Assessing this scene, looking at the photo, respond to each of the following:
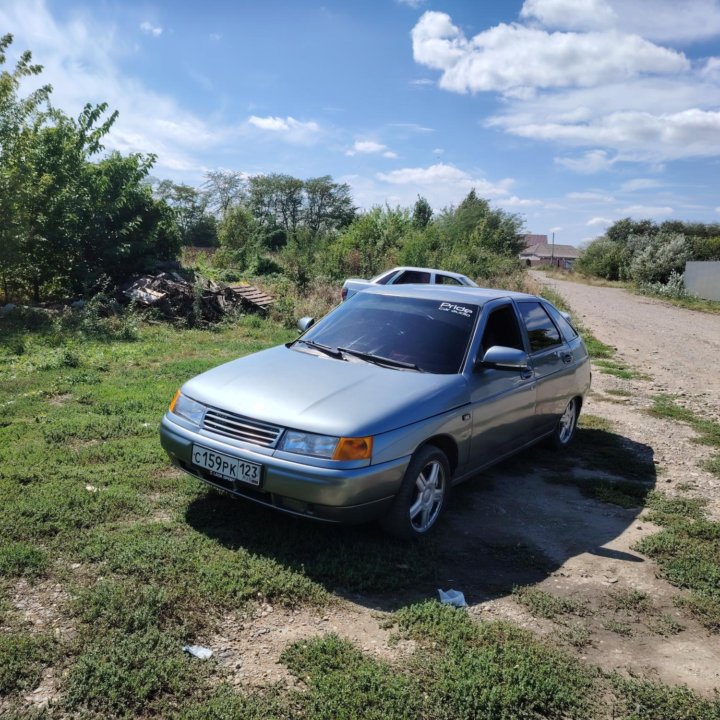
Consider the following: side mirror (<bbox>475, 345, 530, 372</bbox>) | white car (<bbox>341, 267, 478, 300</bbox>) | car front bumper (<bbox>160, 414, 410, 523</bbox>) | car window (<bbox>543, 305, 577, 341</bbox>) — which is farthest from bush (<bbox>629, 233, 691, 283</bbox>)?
car front bumper (<bbox>160, 414, 410, 523</bbox>)

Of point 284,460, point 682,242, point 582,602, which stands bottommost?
point 582,602

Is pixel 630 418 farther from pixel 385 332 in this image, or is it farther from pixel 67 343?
pixel 67 343

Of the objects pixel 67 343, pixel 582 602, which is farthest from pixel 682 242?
pixel 582 602

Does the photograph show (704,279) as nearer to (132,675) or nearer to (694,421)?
(694,421)

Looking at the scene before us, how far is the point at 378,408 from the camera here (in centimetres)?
390

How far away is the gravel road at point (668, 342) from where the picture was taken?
403 inches

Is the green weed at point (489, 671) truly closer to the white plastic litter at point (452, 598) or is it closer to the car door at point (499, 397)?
the white plastic litter at point (452, 598)

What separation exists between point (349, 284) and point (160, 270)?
6808 mm

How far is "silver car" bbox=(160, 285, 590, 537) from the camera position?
146 inches

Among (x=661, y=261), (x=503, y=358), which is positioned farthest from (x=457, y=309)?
(x=661, y=261)

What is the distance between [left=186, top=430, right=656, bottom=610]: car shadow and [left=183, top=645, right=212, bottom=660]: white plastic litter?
0.83 meters

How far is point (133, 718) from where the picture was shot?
248cm

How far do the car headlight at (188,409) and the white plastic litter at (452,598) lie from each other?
189cm

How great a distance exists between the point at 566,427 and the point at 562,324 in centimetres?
109
